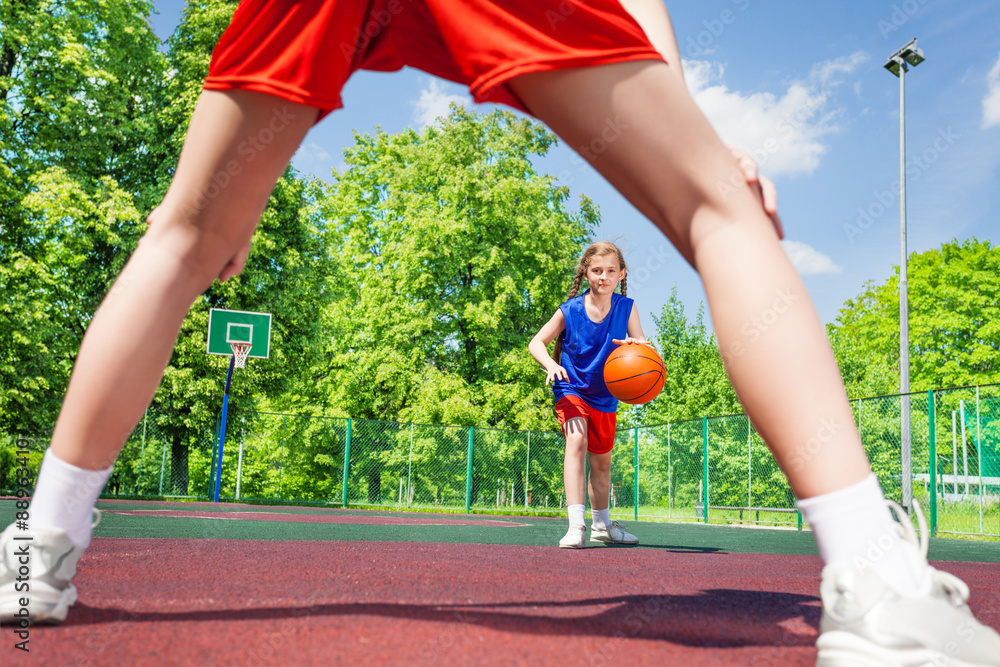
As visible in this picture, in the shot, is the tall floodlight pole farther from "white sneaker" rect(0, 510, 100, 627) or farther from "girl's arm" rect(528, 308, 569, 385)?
"white sneaker" rect(0, 510, 100, 627)

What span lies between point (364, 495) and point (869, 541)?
19047mm

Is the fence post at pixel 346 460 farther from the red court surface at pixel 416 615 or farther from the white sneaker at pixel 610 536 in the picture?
the red court surface at pixel 416 615

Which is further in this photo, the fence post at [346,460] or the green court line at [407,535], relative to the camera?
the fence post at [346,460]

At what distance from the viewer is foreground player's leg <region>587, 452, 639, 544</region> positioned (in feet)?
17.8

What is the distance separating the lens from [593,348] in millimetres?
5336

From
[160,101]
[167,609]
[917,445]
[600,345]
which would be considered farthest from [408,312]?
[167,609]

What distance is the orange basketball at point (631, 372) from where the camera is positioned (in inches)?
199

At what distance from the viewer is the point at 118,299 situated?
153 cm

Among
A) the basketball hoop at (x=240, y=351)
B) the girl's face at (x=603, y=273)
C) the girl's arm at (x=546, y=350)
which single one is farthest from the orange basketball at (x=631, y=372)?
the basketball hoop at (x=240, y=351)

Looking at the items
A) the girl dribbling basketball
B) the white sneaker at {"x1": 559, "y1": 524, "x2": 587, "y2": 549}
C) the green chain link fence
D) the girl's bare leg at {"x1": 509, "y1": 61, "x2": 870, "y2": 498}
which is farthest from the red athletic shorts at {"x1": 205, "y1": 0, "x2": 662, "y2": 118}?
the green chain link fence

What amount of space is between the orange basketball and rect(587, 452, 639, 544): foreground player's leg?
537 mm

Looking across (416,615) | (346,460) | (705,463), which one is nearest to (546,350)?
(416,615)

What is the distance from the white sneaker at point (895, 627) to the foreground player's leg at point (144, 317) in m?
1.30

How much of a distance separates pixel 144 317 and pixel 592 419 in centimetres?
406
